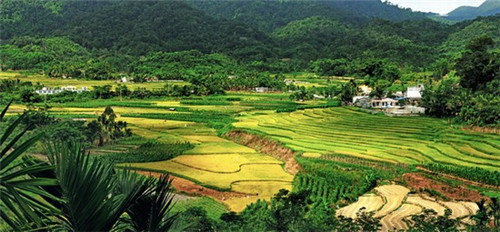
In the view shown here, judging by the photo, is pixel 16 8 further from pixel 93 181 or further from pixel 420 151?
pixel 93 181

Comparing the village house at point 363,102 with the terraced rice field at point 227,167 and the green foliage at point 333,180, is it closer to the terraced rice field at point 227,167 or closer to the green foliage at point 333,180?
the terraced rice field at point 227,167

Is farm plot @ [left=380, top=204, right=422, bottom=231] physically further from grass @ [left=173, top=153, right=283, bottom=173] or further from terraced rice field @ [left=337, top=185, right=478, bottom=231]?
grass @ [left=173, top=153, right=283, bottom=173]

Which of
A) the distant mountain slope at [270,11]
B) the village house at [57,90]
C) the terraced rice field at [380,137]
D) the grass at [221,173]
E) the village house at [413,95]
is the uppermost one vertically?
the distant mountain slope at [270,11]

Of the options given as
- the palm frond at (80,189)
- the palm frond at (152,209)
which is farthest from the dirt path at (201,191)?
the palm frond at (80,189)

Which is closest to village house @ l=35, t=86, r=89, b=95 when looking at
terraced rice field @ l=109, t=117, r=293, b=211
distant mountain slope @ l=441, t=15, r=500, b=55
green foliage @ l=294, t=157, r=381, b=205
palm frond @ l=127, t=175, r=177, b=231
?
terraced rice field @ l=109, t=117, r=293, b=211

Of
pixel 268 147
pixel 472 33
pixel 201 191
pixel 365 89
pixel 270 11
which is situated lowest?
pixel 201 191

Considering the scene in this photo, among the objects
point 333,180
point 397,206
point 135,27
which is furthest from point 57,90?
point 135,27

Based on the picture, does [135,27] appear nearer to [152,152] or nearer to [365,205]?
[152,152]
